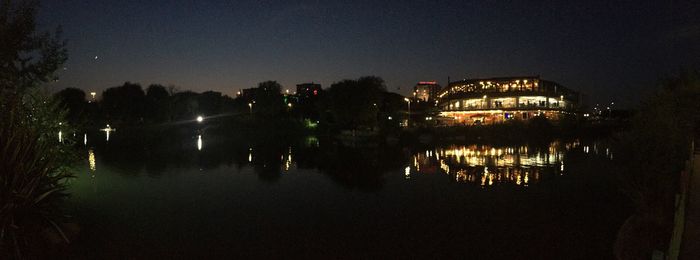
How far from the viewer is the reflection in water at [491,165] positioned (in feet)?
90.8

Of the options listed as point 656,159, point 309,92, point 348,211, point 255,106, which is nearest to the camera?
point 656,159

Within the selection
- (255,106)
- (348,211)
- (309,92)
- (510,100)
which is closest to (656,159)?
(348,211)

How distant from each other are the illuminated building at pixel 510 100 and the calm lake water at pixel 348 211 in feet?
199

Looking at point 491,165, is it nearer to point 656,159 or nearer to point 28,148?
point 656,159

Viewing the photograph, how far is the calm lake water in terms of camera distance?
13.8 metres

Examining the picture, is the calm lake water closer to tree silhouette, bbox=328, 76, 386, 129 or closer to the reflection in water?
the reflection in water

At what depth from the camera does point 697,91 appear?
16.3 metres

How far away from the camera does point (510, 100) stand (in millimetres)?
99312

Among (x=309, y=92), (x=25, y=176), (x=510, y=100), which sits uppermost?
(x=309, y=92)

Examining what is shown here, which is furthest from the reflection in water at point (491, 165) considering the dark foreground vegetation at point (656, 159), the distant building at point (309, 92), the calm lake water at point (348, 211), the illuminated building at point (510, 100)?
→ the distant building at point (309, 92)

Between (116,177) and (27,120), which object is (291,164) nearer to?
(116,177)

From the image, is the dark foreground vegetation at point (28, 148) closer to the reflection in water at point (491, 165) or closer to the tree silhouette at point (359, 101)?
the reflection in water at point (491, 165)

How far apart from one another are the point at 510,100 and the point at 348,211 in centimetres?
8911

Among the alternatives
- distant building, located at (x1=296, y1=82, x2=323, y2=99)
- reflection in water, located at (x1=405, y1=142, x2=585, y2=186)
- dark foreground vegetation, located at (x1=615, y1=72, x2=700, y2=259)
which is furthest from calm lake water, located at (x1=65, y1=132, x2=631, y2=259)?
distant building, located at (x1=296, y1=82, x2=323, y2=99)
